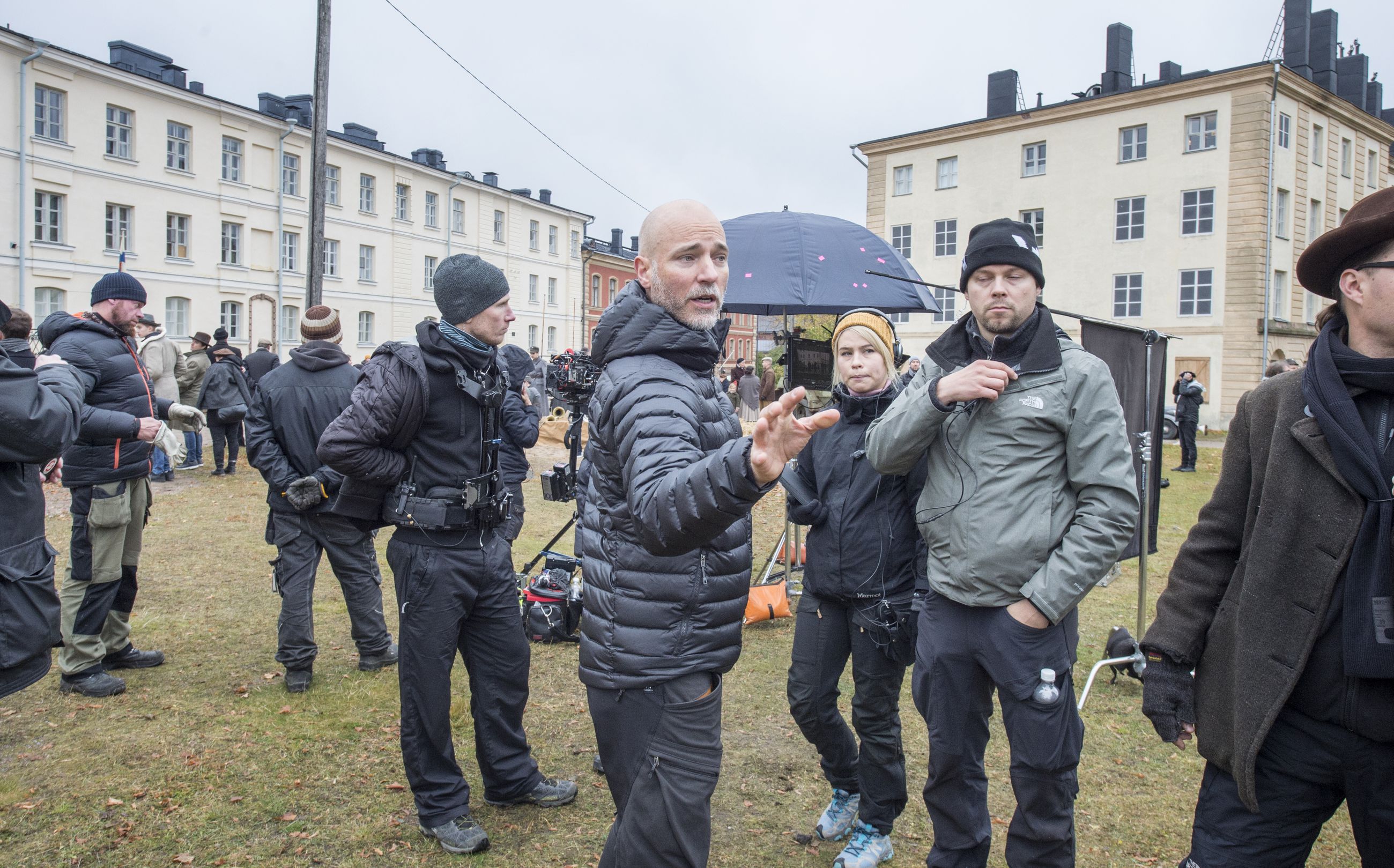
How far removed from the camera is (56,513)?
33.3 ft

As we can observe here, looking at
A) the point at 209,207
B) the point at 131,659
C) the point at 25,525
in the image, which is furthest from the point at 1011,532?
the point at 209,207

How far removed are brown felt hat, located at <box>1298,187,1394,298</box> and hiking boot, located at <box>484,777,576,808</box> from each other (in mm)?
3220

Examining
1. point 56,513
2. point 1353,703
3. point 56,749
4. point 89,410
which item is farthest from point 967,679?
point 56,513

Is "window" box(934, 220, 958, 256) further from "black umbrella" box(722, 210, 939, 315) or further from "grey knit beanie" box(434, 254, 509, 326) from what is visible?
"grey knit beanie" box(434, 254, 509, 326)

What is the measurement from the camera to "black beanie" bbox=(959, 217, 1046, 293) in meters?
2.79

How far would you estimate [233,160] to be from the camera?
3494cm

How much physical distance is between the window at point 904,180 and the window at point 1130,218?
879 centimetres

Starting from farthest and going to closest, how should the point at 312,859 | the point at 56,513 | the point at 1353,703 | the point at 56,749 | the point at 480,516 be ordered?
the point at 56,513, the point at 56,749, the point at 480,516, the point at 312,859, the point at 1353,703

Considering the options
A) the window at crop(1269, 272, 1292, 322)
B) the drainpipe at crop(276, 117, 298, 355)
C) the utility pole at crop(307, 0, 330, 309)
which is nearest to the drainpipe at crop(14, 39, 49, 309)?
the drainpipe at crop(276, 117, 298, 355)

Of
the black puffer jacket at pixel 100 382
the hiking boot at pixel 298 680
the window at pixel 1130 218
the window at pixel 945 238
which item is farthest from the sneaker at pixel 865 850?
the window at pixel 945 238

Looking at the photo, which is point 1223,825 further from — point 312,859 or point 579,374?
point 579,374

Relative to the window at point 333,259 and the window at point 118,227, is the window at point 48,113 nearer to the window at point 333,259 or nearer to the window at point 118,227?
the window at point 118,227

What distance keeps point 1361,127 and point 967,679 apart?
42577mm

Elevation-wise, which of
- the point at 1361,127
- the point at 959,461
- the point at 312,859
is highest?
the point at 1361,127
